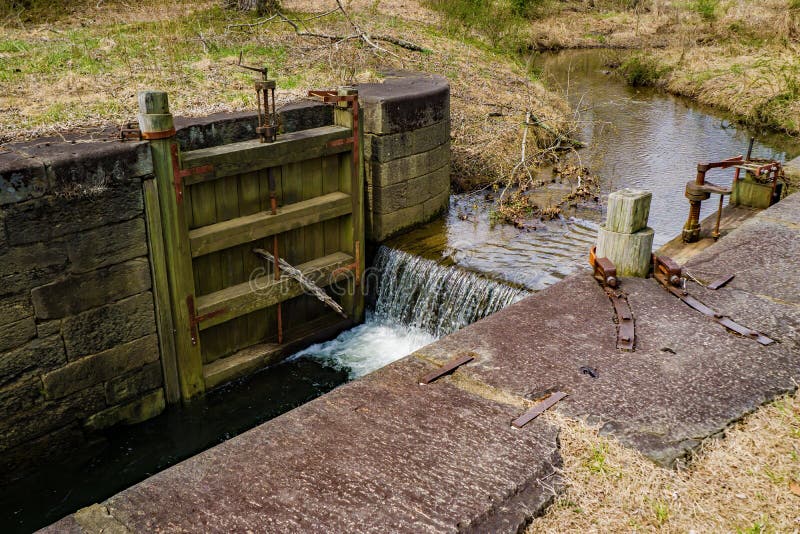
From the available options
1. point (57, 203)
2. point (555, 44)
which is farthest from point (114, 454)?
point (555, 44)

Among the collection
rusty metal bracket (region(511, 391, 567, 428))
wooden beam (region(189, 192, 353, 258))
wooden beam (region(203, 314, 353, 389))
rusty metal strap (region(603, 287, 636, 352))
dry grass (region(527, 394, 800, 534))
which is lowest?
wooden beam (region(203, 314, 353, 389))

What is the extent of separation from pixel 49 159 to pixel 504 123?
853 centimetres

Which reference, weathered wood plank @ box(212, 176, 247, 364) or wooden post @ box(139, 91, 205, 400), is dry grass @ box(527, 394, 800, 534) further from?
weathered wood plank @ box(212, 176, 247, 364)

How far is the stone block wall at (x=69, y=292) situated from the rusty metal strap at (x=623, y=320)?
3.95 meters

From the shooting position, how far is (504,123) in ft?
41.1

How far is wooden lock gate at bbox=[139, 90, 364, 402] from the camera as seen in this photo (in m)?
6.34

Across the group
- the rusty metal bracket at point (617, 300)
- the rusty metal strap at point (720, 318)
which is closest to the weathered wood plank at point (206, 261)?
the rusty metal bracket at point (617, 300)

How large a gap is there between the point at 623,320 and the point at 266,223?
3.54 m

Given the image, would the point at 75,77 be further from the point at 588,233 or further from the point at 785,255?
the point at 785,255

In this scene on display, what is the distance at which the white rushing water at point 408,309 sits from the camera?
7.76 metres

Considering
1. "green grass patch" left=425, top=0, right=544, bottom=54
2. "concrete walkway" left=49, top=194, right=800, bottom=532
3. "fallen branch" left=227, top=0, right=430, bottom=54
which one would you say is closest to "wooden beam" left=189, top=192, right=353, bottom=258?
"concrete walkway" left=49, top=194, right=800, bottom=532

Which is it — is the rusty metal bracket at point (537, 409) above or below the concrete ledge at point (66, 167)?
below

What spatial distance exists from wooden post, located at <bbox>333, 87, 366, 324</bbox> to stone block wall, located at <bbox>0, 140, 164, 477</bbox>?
7.92 feet

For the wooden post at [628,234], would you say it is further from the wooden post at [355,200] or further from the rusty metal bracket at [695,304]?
the wooden post at [355,200]
